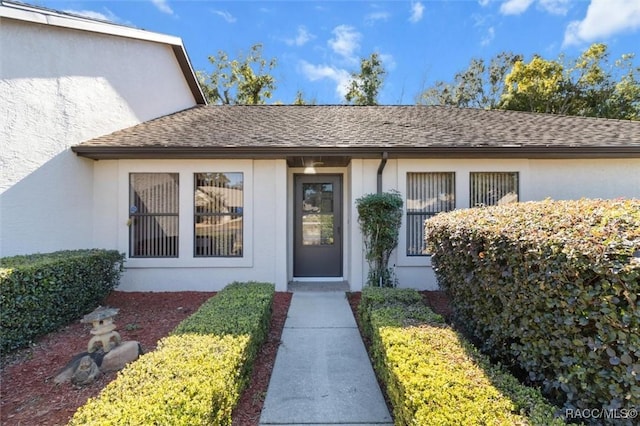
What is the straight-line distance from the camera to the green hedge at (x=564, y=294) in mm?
1813

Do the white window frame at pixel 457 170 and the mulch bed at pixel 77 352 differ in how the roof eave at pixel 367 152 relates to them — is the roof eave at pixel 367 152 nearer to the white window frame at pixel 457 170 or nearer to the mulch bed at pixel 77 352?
the white window frame at pixel 457 170

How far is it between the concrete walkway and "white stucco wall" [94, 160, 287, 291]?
6.28ft

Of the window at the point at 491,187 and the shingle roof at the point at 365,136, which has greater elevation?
the shingle roof at the point at 365,136

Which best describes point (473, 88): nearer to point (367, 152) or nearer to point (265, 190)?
point (367, 152)

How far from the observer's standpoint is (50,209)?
5629mm

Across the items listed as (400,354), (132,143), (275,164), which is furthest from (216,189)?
(400,354)

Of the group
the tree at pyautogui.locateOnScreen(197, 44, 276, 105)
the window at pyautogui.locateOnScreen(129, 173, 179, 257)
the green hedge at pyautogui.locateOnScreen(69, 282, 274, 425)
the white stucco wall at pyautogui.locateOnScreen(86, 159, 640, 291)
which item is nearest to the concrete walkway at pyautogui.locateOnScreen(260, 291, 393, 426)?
the green hedge at pyautogui.locateOnScreen(69, 282, 274, 425)

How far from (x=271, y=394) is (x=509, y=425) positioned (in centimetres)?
213

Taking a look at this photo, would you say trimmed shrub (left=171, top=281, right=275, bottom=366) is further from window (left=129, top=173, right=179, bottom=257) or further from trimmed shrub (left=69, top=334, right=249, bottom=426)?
window (left=129, top=173, right=179, bottom=257)

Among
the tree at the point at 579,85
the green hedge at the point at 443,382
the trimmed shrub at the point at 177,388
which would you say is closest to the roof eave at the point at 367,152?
the green hedge at the point at 443,382

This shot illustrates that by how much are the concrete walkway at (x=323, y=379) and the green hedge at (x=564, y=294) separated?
1.35 m

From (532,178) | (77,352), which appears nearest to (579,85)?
(532,178)

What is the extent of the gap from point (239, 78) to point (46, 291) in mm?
19196

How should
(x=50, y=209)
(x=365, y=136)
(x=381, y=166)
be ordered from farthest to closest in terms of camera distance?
(x=365, y=136) < (x=381, y=166) < (x=50, y=209)
